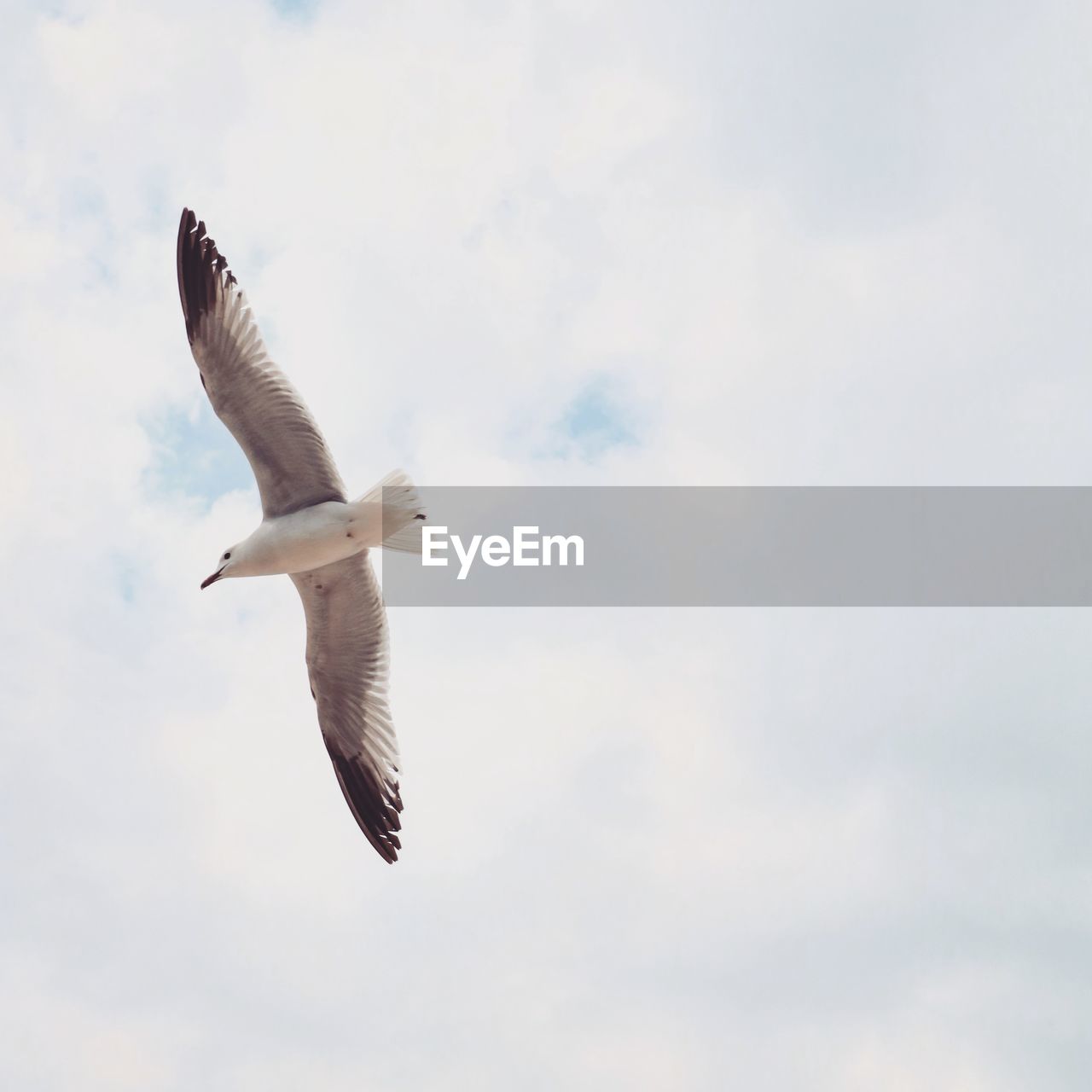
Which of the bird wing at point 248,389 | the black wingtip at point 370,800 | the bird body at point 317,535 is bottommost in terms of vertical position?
the black wingtip at point 370,800

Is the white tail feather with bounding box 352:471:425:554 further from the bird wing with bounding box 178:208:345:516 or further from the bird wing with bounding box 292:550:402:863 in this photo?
the bird wing with bounding box 292:550:402:863

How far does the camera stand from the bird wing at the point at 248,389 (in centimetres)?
1344

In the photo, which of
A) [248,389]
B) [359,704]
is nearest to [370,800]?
[359,704]

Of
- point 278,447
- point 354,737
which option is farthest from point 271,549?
point 354,737

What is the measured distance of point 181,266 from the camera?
44.9ft

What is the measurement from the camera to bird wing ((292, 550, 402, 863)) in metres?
14.7

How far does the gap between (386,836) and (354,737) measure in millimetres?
1011

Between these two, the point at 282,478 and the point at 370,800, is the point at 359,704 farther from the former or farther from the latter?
the point at 282,478

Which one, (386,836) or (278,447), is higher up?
(278,447)

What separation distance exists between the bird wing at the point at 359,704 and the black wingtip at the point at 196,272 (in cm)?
297

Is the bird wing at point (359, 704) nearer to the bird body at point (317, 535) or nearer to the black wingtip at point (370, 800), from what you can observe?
the black wingtip at point (370, 800)

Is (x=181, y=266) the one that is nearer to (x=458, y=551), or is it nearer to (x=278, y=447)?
(x=278, y=447)

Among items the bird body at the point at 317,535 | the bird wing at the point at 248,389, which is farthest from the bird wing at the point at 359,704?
the bird wing at the point at 248,389

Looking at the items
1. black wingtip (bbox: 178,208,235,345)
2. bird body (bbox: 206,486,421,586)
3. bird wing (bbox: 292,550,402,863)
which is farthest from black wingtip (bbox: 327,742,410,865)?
black wingtip (bbox: 178,208,235,345)
